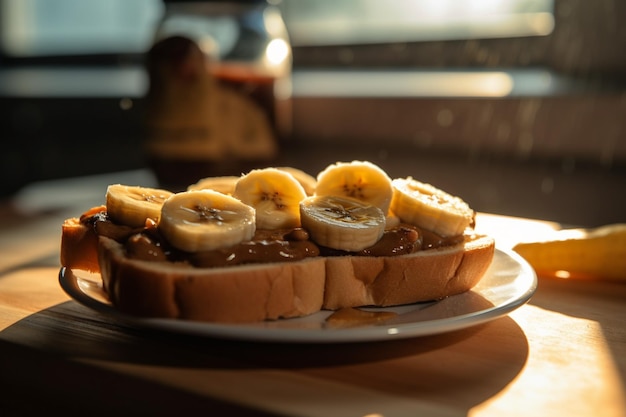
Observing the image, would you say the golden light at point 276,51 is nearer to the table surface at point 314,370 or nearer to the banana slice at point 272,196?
the banana slice at point 272,196

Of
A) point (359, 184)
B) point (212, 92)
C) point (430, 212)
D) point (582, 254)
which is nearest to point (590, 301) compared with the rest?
point (582, 254)

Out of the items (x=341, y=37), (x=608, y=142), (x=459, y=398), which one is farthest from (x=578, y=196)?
(x=459, y=398)

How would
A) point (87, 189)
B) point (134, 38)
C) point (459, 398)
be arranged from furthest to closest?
point (134, 38)
point (87, 189)
point (459, 398)

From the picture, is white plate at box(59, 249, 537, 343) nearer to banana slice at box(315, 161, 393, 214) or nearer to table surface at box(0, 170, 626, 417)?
table surface at box(0, 170, 626, 417)

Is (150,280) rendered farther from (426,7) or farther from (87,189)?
(426,7)

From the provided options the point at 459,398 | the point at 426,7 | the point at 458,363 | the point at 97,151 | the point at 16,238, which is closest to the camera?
the point at 459,398

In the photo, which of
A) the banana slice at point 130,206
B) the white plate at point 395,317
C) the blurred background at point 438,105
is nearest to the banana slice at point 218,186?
Answer: the banana slice at point 130,206

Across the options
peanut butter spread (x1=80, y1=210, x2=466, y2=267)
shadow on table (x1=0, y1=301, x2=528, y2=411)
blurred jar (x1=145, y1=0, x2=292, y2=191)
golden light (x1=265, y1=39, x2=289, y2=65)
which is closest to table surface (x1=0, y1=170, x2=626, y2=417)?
shadow on table (x1=0, y1=301, x2=528, y2=411)
